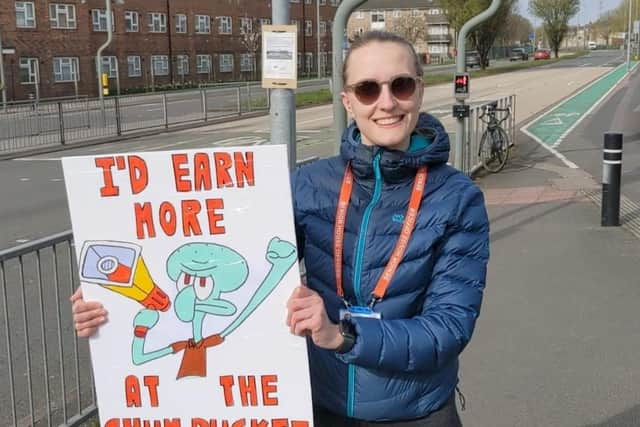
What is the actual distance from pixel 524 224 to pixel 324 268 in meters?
7.87

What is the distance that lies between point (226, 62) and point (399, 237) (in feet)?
201

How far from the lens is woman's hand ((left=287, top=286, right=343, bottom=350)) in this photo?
1909 millimetres

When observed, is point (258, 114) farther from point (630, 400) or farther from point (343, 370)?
point (343, 370)

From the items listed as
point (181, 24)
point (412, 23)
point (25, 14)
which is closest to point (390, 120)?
point (25, 14)

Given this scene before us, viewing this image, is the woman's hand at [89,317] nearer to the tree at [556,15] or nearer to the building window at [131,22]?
the building window at [131,22]

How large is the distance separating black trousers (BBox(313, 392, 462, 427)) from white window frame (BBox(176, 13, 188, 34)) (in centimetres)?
5635

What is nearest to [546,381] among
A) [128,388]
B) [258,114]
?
[128,388]

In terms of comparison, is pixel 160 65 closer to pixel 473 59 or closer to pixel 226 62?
pixel 226 62

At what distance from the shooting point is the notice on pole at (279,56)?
16.9 ft

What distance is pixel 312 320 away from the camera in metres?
1.92

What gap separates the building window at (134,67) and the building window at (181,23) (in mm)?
5149

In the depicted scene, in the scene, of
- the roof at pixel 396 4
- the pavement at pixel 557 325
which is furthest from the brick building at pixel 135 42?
the pavement at pixel 557 325

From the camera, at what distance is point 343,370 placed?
2.11 m

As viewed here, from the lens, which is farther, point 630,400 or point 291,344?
point 630,400
